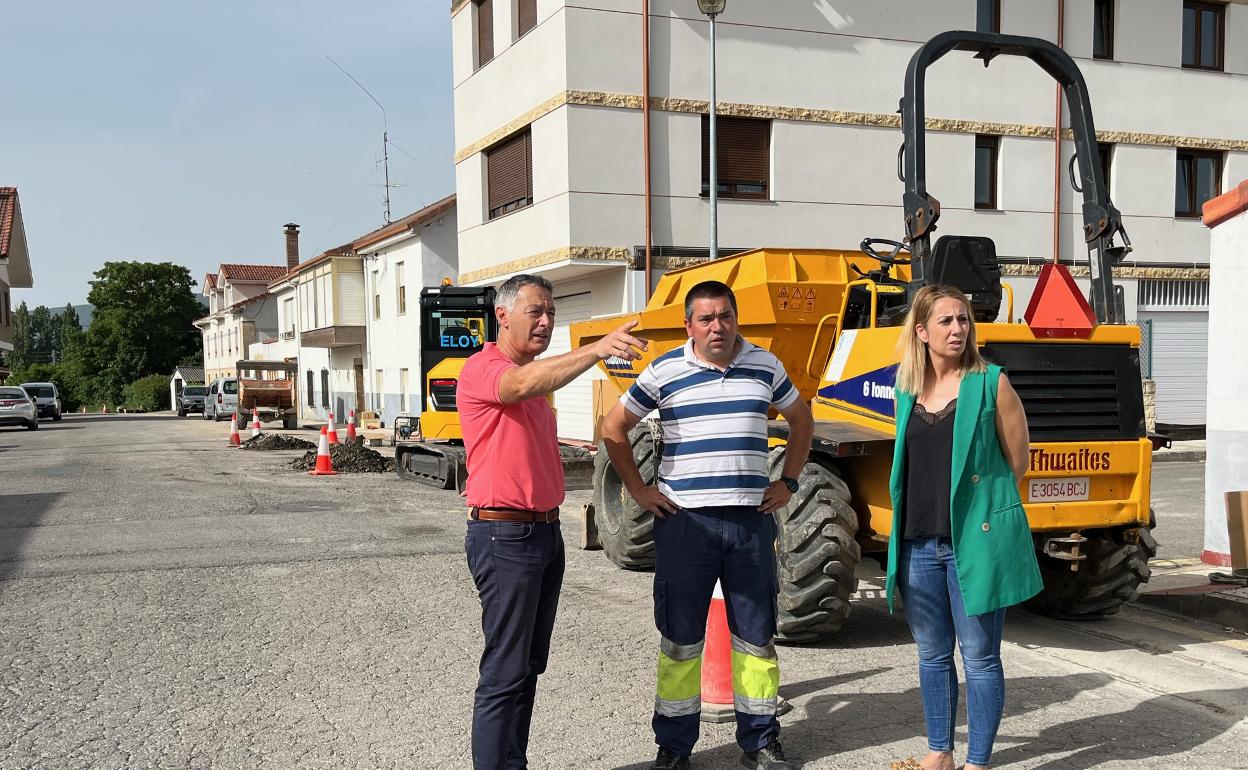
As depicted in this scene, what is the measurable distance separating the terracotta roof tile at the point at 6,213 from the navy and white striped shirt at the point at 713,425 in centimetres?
4495

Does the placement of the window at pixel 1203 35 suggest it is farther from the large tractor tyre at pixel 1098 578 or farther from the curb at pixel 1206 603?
the large tractor tyre at pixel 1098 578

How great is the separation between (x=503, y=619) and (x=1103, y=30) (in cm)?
2119

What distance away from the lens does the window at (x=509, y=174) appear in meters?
18.8

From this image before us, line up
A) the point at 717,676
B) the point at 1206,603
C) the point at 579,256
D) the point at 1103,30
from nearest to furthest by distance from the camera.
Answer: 1. the point at 717,676
2. the point at 1206,603
3. the point at 579,256
4. the point at 1103,30

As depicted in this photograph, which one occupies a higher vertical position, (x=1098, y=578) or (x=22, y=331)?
(x=22, y=331)

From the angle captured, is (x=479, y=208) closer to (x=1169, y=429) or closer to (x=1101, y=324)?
(x=1169, y=429)

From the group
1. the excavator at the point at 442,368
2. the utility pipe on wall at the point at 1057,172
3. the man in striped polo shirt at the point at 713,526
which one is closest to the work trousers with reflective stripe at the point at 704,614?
the man in striped polo shirt at the point at 713,526

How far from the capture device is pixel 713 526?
4.02 meters

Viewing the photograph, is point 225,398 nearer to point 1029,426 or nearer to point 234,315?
point 234,315

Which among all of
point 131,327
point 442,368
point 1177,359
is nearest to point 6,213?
point 131,327

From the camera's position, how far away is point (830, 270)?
7551mm

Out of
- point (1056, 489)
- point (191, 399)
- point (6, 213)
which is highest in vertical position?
point (6, 213)

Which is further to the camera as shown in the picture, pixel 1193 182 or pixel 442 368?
pixel 1193 182

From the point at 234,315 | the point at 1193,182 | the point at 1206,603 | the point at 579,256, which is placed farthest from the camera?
the point at 234,315
